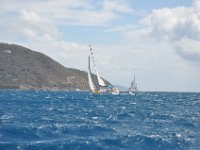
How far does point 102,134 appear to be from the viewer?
39719 millimetres

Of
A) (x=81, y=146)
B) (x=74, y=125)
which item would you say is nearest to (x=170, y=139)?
(x=81, y=146)

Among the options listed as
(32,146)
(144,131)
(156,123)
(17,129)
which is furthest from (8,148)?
(156,123)

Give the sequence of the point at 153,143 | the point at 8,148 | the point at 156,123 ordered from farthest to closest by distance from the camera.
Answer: the point at 156,123 < the point at 153,143 < the point at 8,148

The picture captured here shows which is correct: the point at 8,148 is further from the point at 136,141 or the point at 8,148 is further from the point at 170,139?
the point at 170,139

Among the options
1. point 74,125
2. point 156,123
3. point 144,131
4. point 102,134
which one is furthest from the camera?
point 156,123

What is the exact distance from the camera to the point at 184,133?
4225 cm

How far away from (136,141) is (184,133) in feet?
25.8

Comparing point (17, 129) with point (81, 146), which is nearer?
point (81, 146)

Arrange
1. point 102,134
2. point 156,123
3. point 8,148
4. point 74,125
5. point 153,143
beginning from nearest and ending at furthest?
point 8,148, point 153,143, point 102,134, point 74,125, point 156,123

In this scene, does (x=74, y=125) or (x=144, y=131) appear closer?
(x=144, y=131)

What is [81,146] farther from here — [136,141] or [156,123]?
[156,123]

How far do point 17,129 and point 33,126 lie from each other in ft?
9.80

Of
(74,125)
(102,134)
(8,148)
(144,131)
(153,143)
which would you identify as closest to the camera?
(8,148)

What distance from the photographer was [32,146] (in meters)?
32.8
